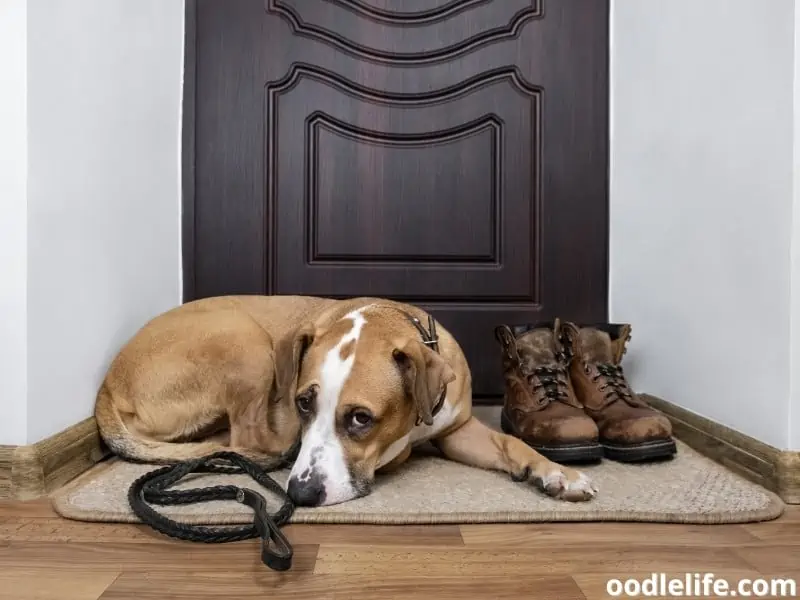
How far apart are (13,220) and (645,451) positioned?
5.80 feet

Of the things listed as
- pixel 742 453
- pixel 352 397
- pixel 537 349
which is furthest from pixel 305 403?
pixel 742 453

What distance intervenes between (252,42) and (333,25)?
33 centimetres

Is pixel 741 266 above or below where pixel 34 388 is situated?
above

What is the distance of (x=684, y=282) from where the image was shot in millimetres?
2207

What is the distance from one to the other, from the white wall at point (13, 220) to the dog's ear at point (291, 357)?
0.61 m

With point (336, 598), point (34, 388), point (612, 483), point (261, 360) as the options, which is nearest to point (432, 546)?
point (336, 598)

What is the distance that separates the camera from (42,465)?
1.60 m

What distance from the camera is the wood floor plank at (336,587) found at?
108cm

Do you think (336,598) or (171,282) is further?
(171,282)

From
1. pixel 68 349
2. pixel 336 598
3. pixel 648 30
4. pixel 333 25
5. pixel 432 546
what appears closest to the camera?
pixel 336 598

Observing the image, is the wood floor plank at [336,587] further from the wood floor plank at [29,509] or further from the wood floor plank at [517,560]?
the wood floor plank at [29,509]

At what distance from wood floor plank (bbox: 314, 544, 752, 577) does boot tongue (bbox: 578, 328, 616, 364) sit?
3.16ft

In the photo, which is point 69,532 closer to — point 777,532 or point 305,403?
point 305,403

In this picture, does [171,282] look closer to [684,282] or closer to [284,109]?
[284,109]
